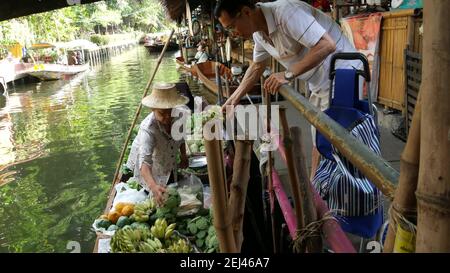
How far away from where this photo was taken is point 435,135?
0.77 metres

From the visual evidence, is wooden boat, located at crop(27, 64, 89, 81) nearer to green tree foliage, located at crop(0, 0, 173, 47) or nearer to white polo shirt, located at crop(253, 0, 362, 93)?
green tree foliage, located at crop(0, 0, 173, 47)

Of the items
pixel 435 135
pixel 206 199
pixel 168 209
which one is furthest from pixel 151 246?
pixel 435 135

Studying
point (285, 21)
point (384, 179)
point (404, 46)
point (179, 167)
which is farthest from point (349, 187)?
point (404, 46)

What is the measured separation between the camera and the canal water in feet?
21.1

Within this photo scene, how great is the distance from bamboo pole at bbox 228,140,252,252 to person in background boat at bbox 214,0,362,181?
2.24 ft

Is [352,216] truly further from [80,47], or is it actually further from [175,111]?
[80,47]

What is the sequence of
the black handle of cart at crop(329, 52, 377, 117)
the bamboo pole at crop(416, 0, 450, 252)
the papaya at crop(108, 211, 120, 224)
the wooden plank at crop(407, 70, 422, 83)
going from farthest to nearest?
the wooden plank at crop(407, 70, 422, 83)
the papaya at crop(108, 211, 120, 224)
the black handle of cart at crop(329, 52, 377, 117)
the bamboo pole at crop(416, 0, 450, 252)

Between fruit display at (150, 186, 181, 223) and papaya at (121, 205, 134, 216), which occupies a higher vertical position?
fruit display at (150, 186, 181, 223)

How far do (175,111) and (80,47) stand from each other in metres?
28.7

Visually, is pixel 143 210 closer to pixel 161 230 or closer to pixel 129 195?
pixel 161 230

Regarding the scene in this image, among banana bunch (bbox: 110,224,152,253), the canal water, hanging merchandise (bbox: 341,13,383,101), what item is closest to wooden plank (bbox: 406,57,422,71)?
hanging merchandise (bbox: 341,13,383,101)

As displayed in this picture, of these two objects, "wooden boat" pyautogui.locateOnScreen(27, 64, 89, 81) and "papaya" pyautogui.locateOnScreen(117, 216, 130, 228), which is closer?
"papaya" pyautogui.locateOnScreen(117, 216, 130, 228)

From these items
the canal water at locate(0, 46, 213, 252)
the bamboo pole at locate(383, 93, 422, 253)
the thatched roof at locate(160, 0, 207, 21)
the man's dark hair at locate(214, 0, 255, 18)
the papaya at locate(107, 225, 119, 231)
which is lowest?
the canal water at locate(0, 46, 213, 252)

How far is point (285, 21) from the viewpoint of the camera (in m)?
2.48
